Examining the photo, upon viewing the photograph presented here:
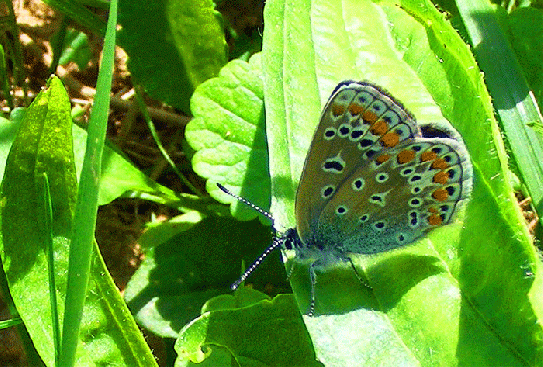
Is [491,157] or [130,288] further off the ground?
[491,157]

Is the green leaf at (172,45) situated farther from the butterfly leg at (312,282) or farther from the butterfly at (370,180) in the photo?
the butterfly leg at (312,282)

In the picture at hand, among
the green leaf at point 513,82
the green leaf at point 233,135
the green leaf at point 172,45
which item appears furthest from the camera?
the green leaf at point 172,45

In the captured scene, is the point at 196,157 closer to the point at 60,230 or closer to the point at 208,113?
the point at 208,113

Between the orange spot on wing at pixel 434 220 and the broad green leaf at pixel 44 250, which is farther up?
the orange spot on wing at pixel 434 220

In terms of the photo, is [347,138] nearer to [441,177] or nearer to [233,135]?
[441,177]

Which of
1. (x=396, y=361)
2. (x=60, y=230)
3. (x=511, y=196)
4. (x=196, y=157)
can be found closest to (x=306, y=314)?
(x=396, y=361)

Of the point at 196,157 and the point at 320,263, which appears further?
the point at 196,157

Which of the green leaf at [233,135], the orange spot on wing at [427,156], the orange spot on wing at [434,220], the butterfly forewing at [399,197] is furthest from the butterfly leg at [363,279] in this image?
the green leaf at [233,135]
